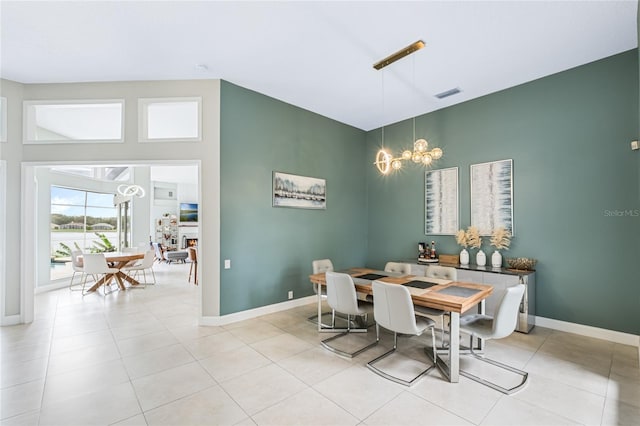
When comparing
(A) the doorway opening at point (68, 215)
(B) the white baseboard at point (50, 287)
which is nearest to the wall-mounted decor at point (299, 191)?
(A) the doorway opening at point (68, 215)

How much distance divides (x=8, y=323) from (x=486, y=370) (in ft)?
19.2

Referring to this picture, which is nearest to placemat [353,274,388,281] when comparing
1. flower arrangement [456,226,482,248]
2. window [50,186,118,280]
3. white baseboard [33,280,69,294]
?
flower arrangement [456,226,482,248]

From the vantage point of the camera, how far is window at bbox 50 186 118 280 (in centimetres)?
647

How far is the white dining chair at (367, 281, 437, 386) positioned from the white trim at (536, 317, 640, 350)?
2075 mm

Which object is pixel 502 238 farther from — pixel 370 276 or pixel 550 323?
pixel 370 276

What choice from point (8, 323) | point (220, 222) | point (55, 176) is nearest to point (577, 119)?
point (220, 222)

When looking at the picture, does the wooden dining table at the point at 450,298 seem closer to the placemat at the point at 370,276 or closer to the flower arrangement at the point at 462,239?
the placemat at the point at 370,276

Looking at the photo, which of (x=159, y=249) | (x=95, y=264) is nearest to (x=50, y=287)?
(x=95, y=264)

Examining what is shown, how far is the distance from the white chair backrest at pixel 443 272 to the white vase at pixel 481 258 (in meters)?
0.69

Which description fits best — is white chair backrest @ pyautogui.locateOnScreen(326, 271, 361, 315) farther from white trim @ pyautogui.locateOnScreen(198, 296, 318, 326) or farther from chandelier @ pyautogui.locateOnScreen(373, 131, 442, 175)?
white trim @ pyautogui.locateOnScreen(198, 296, 318, 326)

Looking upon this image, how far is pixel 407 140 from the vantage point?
5395mm

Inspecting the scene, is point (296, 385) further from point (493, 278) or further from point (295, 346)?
point (493, 278)

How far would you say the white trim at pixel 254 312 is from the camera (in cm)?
389

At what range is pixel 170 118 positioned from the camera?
17.1 feet
